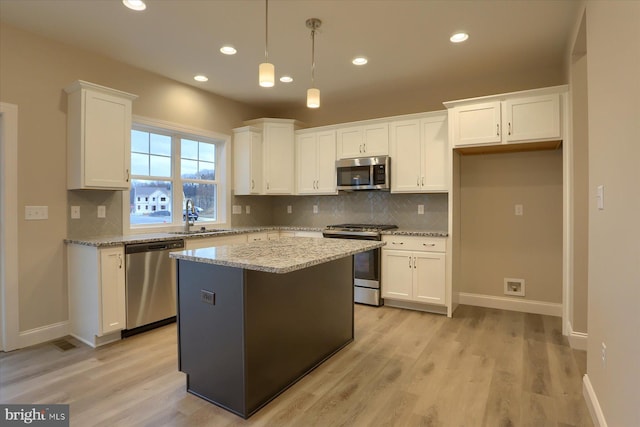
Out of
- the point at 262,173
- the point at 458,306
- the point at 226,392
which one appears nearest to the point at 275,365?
the point at 226,392

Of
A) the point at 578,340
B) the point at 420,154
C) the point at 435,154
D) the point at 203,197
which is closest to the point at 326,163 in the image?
the point at 420,154

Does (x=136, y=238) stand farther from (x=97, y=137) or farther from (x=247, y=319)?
(x=247, y=319)

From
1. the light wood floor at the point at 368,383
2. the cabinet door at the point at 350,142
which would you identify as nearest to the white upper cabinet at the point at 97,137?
the light wood floor at the point at 368,383

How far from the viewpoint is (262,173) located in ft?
16.3

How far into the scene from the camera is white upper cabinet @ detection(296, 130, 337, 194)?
15.5 feet

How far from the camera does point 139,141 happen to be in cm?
392

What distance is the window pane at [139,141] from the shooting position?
3.86 m

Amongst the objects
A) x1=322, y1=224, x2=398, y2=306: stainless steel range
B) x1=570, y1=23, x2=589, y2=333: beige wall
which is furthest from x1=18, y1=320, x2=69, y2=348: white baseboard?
x1=570, y1=23, x2=589, y2=333: beige wall

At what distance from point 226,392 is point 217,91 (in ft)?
12.2

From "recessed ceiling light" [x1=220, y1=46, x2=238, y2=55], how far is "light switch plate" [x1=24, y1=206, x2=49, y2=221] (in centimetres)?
213

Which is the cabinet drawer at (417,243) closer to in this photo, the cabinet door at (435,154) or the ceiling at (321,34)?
the cabinet door at (435,154)

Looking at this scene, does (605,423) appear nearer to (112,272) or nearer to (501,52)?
(501,52)

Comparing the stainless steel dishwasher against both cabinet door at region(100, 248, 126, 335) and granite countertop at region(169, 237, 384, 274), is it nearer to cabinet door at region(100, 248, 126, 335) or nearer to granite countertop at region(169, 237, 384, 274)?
cabinet door at region(100, 248, 126, 335)

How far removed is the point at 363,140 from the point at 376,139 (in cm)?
17
